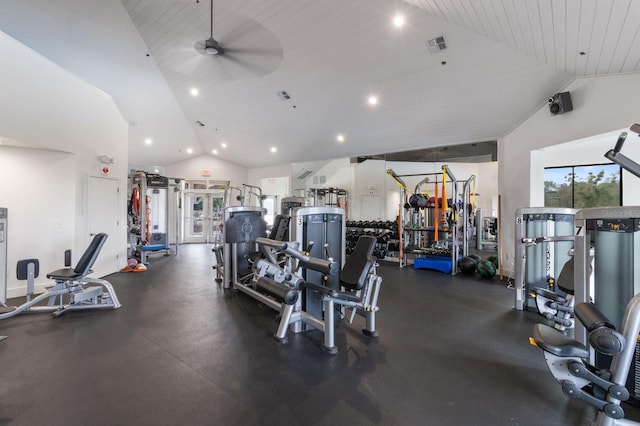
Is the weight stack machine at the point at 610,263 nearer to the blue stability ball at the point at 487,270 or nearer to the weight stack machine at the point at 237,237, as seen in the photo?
the blue stability ball at the point at 487,270

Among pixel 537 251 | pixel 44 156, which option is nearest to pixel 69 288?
pixel 44 156

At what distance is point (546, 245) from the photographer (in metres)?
3.97

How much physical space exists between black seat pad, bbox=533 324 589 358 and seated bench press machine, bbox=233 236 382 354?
59.2 inches

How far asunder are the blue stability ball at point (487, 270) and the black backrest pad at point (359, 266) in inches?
158

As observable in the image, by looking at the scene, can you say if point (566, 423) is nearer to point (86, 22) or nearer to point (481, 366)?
point (481, 366)

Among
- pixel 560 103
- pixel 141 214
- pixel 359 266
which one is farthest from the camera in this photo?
pixel 141 214

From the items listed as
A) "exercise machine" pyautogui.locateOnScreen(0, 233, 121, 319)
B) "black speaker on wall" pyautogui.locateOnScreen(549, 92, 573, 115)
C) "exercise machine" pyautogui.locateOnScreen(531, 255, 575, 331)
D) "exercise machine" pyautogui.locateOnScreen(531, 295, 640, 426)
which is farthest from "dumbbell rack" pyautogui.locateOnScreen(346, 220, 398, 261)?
"exercise machine" pyautogui.locateOnScreen(531, 295, 640, 426)

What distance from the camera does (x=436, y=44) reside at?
14.0ft

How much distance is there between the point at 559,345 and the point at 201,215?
1232 cm

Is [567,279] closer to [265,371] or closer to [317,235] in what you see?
[317,235]

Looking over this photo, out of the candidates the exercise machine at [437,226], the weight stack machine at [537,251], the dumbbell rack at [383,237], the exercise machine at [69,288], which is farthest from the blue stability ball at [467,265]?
the exercise machine at [69,288]

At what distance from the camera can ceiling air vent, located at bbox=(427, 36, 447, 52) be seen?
4207 millimetres

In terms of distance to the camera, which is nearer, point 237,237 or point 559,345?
point 559,345

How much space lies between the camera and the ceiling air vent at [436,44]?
4.21m
